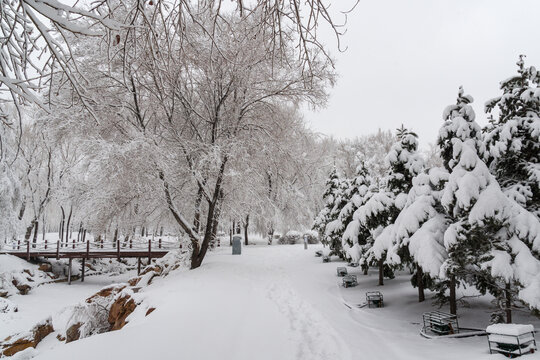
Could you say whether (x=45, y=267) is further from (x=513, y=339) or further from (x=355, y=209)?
(x=513, y=339)

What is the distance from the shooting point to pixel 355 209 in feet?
49.4

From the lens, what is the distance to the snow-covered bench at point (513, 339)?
5.27 metres

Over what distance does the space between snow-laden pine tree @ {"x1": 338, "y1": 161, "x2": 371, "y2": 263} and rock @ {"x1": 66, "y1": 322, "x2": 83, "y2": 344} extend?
30.8 feet

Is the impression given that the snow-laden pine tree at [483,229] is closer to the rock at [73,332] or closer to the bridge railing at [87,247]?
the rock at [73,332]

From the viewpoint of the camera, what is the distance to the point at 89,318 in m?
8.84

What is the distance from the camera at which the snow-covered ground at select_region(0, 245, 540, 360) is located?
5535 millimetres

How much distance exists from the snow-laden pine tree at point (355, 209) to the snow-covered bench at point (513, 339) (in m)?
7.20

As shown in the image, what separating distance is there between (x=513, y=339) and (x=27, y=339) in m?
11.7

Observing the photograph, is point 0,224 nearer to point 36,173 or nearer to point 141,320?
point 36,173

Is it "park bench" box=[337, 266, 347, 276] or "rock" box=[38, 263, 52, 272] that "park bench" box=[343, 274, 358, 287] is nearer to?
"park bench" box=[337, 266, 347, 276]

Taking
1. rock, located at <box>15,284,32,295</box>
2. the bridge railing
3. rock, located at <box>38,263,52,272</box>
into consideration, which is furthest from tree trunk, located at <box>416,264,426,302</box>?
rock, located at <box>38,263,52,272</box>

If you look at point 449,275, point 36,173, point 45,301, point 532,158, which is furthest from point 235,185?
point 36,173

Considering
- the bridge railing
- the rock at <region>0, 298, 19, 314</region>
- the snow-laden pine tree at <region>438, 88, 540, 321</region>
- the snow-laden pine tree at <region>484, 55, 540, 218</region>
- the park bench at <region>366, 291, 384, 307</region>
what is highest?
the snow-laden pine tree at <region>484, 55, 540, 218</region>

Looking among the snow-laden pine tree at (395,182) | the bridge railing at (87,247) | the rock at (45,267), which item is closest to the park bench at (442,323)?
the snow-laden pine tree at (395,182)
